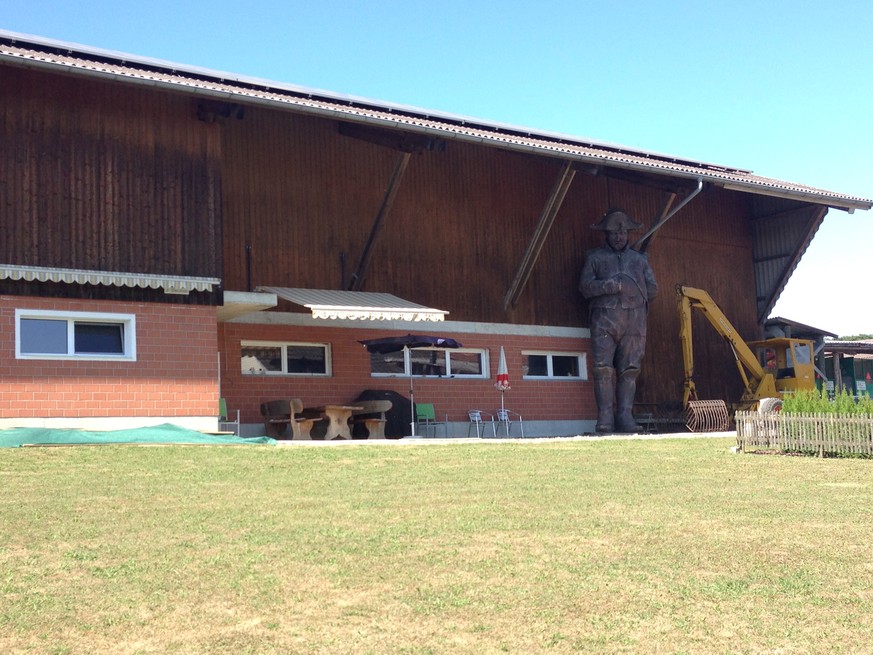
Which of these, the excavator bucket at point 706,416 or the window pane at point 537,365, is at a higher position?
the window pane at point 537,365

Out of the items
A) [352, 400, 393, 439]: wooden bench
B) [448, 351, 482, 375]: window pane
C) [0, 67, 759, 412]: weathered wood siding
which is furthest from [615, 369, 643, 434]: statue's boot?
[352, 400, 393, 439]: wooden bench

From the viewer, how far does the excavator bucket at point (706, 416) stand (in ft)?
77.8

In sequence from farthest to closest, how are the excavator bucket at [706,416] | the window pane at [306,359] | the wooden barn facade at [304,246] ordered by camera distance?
the excavator bucket at [706,416], the window pane at [306,359], the wooden barn facade at [304,246]

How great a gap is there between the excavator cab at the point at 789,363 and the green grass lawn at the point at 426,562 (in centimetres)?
1480

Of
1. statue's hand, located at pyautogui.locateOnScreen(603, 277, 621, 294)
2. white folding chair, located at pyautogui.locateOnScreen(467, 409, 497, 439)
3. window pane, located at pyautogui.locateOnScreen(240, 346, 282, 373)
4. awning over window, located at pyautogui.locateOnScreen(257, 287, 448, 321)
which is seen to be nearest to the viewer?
awning over window, located at pyautogui.locateOnScreen(257, 287, 448, 321)

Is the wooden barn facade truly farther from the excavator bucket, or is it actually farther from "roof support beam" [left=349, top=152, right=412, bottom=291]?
the excavator bucket

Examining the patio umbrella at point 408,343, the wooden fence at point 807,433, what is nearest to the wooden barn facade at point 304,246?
the patio umbrella at point 408,343

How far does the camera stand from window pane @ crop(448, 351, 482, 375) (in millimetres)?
21328

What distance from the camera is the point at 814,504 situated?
890cm

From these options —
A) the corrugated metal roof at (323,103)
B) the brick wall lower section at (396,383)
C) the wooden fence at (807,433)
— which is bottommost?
the wooden fence at (807,433)

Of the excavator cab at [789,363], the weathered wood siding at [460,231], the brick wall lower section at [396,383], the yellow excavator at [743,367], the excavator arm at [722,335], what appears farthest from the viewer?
the excavator cab at [789,363]

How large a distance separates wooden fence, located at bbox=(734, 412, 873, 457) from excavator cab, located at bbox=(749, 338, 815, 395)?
36.0ft

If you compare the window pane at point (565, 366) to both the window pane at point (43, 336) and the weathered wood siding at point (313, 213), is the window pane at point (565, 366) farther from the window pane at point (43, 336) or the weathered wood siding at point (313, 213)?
the window pane at point (43, 336)

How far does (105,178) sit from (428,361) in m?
8.12
